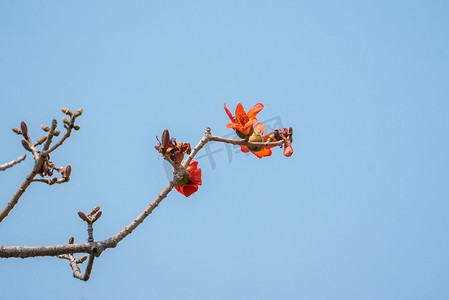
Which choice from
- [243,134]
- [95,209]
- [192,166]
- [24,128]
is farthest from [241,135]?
[24,128]

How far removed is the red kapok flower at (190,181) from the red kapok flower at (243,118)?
0.35m

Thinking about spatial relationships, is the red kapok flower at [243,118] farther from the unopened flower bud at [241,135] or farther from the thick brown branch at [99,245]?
the thick brown branch at [99,245]

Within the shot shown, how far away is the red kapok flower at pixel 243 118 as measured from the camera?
118 inches

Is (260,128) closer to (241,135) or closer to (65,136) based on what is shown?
Result: (241,135)

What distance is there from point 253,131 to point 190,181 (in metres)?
0.53

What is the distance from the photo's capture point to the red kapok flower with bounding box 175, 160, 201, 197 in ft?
9.89

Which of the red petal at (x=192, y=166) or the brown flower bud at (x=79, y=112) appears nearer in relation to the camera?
the brown flower bud at (x=79, y=112)

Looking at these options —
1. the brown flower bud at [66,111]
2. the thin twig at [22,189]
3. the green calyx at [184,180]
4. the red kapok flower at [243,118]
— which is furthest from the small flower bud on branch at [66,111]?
the red kapok flower at [243,118]

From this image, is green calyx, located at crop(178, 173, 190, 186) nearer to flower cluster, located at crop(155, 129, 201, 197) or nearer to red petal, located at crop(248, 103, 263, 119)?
flower cluster, located at crop(155, 129, 201, 197)

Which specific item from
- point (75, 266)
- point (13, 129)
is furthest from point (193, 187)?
point (13, 129)

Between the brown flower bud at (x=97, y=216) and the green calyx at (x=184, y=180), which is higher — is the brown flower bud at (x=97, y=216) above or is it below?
below

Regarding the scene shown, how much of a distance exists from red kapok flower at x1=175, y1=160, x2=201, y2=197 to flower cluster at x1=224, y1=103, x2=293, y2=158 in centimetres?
34

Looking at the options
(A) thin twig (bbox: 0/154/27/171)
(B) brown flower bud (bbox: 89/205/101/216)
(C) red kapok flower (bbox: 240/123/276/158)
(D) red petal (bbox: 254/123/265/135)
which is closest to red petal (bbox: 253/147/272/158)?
(C) red kapok flower (bbox: 240/123/276/158)

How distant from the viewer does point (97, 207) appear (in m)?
2.86
